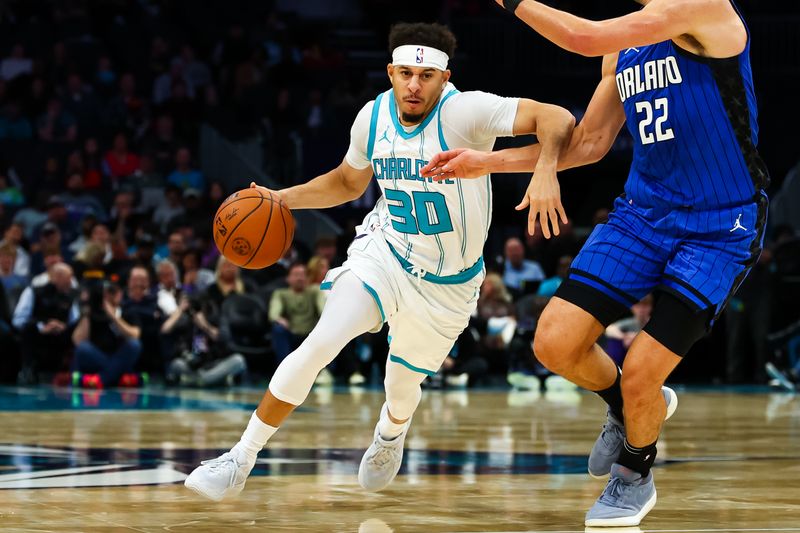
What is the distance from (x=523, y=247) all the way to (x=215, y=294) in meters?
3.66

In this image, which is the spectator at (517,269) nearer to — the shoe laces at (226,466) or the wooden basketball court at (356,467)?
the wooden basketball court at (356,467)

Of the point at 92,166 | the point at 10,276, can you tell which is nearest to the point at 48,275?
the point at 10,276

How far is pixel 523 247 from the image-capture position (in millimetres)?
15406

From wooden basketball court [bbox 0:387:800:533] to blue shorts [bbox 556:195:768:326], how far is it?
85 centimetres

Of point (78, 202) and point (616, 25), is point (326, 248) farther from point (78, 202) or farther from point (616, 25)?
point (616, 25)

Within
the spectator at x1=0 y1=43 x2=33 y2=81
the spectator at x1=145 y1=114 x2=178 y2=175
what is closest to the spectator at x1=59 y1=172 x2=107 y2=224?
the spectator at x1=145 y1=114 x2=178 y2=175

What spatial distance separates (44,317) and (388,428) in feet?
27.6

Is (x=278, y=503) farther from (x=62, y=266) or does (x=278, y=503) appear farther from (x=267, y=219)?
(x=62, y=266)

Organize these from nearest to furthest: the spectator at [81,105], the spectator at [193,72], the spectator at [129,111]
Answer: the spectator at [81,105]
the spectator at [129,111]
the spectator at [193,72]

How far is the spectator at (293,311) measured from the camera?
14.2 meters

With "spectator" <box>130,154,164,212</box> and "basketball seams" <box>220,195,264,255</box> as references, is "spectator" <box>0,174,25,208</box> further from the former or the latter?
"basketball seams" <box>220,195,264,255</box>

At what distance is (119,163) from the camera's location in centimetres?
1714

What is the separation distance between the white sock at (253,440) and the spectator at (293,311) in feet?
28.8

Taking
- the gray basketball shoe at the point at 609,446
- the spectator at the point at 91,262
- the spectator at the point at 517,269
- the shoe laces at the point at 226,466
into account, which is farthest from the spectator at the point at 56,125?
the gray basketball shoe at the point at 609,446
